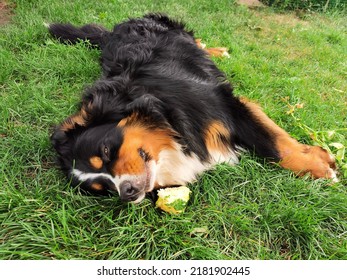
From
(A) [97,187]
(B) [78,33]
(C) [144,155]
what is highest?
(C) [144,155]

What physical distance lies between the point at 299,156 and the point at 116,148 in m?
1.53

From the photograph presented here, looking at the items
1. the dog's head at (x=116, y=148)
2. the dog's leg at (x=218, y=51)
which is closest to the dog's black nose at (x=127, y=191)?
the dog's head at (x=116, y=148)

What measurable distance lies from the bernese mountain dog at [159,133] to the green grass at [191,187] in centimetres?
14

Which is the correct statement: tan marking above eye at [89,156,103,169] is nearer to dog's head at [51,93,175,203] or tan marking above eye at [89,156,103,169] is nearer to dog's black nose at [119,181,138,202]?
dog's head at [51,93,175,203]

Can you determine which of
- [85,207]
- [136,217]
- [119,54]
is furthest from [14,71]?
[136,217]

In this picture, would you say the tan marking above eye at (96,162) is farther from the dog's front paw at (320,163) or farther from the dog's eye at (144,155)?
the dog's front paw at (320,163)

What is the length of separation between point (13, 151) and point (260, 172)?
2155 mm

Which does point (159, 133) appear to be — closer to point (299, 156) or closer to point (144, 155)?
point (144, 155)

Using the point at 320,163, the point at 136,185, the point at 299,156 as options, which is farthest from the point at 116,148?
the point at 320,163

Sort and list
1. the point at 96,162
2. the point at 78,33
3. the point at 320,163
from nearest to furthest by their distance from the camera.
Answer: the point at 96,162 < the point at 320,163 < the point at 78,33

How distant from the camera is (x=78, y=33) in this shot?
4.69m

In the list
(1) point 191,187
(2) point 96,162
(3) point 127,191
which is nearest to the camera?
(3) point 127,191

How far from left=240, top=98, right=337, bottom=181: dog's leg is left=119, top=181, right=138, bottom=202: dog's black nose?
4.29ft

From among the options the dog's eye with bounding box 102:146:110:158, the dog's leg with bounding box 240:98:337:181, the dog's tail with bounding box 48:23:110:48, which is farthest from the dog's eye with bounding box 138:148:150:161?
the dog's tail with bounding box 48:23:110:48
